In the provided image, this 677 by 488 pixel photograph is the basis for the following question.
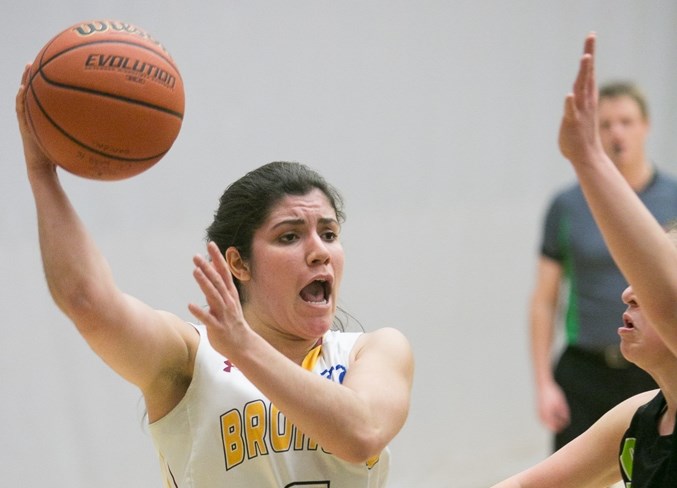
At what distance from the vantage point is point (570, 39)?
6.91 m

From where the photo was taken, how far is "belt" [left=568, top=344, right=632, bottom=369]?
4.02m

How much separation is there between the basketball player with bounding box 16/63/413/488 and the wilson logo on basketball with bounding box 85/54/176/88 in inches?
7.1

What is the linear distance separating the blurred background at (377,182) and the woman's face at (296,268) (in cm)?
226

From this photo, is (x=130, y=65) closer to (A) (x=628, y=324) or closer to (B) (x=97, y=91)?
(B) (x=97, y=91)

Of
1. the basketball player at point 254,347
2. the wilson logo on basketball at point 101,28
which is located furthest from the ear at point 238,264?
the wilson logo on basketball at point 101,28

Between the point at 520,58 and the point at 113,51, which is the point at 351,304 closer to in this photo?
the point at 520,58

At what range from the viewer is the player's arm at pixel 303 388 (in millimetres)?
1906

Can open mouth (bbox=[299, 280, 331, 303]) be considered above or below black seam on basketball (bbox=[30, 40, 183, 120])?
below

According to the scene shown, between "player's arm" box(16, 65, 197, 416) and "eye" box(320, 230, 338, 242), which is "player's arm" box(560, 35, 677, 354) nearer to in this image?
"eye" box(320, 230, 338, 242)

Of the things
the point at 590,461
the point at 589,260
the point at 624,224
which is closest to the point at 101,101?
the point at 624,224

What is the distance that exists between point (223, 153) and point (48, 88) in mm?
2906

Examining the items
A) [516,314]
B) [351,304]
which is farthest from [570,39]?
[351,304]

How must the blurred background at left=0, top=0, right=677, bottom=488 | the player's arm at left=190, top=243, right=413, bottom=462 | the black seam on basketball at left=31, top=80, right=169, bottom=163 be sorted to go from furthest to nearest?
the blurred background at left=0, top=0, right=677, bottom=488
the black seam on basketball at left=31, top=80, right=169, bottom=163
the player's arm at left=190, top=243, right=413, bottom=462

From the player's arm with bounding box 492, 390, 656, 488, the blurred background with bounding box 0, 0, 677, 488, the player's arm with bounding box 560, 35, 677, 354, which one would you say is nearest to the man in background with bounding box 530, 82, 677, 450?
the blurred background with bounding box 0, 0, 677, 488
